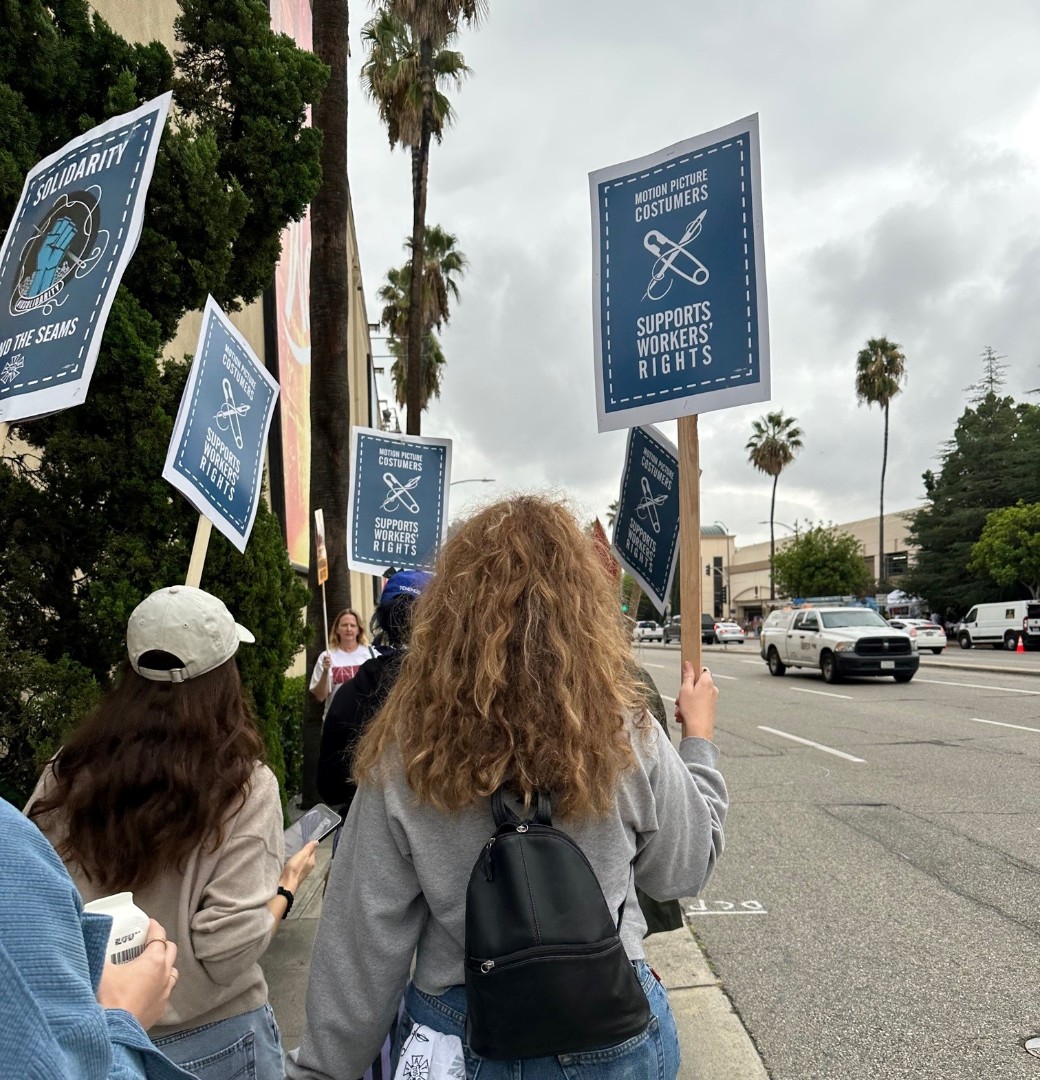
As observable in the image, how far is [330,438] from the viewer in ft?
26.1

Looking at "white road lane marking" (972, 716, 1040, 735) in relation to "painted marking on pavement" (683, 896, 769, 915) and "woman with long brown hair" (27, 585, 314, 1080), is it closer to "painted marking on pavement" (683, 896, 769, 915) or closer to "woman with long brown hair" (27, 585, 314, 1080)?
"painted marking on pavement" (683, 896, 769, 915)

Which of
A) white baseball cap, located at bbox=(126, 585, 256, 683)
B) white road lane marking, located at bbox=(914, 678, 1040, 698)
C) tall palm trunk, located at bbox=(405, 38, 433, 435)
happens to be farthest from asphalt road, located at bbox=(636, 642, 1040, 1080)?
tall palm trunk, located at bbox=(405, 38, 433, 435)

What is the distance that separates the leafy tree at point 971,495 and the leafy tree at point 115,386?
Answer: 158 ft

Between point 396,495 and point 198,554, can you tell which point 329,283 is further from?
point 198,554

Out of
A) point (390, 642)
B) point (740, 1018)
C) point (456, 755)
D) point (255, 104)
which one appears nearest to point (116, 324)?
point (255, 104)

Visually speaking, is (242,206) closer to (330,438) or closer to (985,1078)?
(330,438)

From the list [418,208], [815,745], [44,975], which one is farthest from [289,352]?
[44,975]

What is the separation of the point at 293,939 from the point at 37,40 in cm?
444

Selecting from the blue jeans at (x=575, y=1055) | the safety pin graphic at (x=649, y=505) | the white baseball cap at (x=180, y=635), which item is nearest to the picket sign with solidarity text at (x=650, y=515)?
the safety pin graphic at (x=649, y=505)

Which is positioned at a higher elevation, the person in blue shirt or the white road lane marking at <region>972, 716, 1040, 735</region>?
the person in blue shirt

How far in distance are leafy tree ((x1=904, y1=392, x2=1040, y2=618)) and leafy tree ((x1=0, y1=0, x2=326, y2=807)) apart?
158ft

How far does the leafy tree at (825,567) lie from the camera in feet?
193

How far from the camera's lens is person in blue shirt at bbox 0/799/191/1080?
2.50 feet

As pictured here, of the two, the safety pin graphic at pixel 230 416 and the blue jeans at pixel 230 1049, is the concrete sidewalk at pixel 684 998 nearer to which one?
the blue jeans at pixel 230 1049
